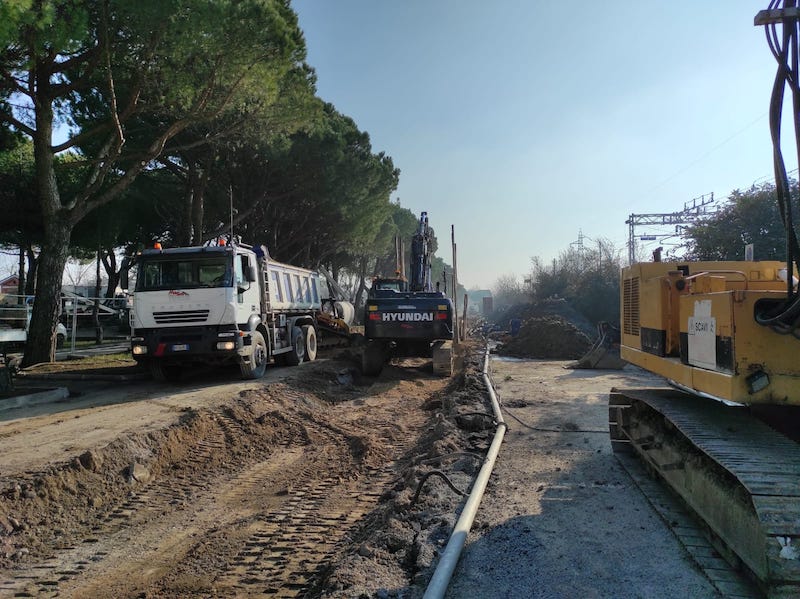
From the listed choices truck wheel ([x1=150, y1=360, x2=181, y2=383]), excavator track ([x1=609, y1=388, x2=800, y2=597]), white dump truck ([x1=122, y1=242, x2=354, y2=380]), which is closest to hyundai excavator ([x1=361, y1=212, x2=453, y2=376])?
white dump truck ([x1=122, y1=242, x2=354, y2=380])

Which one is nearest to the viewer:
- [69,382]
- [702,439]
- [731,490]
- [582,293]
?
[731,490]

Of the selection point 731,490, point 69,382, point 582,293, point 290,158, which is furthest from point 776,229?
point 69,382

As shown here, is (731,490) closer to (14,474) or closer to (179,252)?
(14,474)

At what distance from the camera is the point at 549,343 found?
1969 centimetres

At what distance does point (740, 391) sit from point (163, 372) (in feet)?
36.0

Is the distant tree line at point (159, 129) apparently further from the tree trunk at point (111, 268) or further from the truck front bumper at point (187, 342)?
the tree trunk at point (111, 268)

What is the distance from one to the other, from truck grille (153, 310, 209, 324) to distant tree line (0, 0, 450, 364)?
3.05 m

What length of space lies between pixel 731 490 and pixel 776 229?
1953 cm

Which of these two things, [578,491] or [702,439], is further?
[578,491]

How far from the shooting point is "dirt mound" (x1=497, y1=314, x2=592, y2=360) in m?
19.1

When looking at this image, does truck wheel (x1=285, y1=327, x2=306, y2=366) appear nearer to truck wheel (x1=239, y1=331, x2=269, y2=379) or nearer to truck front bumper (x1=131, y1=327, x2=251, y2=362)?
truck wheel (x1=239, y1=331, x2=269, y2=379)

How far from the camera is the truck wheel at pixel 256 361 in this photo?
11.5m

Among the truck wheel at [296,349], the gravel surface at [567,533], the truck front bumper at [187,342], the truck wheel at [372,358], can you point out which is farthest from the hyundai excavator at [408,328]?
the gravel surface at [567,533]

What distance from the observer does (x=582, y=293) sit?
31.9 m
